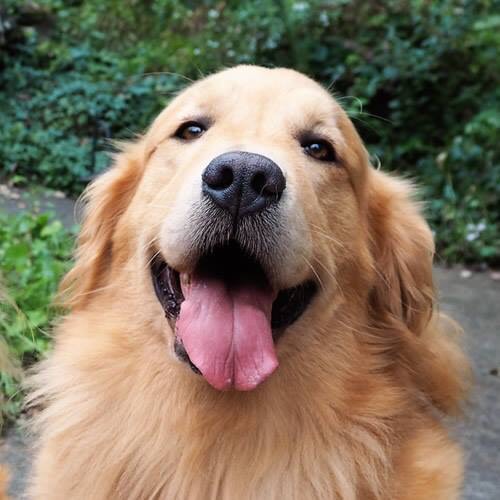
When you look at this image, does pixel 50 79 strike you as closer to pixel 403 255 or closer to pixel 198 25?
pixel 198 25

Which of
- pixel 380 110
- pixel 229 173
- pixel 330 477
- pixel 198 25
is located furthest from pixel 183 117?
pixel 198 25

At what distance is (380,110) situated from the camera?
9258 mm

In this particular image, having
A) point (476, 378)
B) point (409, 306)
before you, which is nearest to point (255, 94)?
point (409, 306)

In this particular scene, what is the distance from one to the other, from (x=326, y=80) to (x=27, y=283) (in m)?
6.09

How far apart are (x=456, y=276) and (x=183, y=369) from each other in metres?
5.47

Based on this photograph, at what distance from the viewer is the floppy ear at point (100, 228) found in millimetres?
2832

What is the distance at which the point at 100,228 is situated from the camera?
2.90 meters

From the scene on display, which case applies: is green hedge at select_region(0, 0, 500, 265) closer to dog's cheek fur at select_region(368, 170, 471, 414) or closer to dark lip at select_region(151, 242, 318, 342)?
dog's cheek fur at select_region(368, 170, 471, 414)

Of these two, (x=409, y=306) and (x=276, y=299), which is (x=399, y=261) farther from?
(x=276, y=299)

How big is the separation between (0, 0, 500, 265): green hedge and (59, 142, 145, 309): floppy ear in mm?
5011

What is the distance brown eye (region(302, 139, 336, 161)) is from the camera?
2641mm

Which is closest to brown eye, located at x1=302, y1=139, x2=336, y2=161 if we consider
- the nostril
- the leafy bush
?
the nostril

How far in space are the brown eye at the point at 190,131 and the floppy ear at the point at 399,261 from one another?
75 centimetres

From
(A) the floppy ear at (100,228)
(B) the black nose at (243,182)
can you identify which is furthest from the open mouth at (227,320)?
(A) the floppy ear at (100,228)
